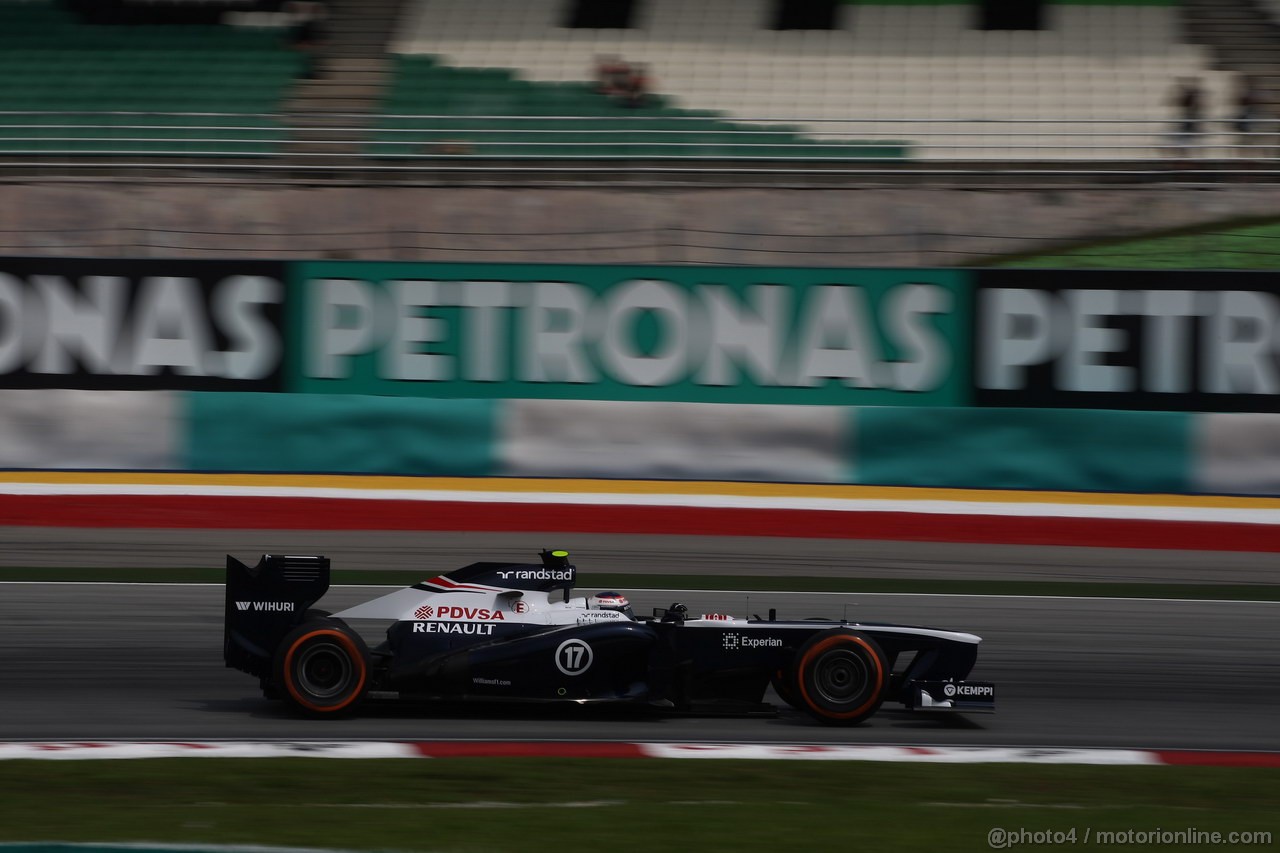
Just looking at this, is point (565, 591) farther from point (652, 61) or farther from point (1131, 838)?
point (652, 61)

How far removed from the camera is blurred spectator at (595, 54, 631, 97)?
19297 millimetres

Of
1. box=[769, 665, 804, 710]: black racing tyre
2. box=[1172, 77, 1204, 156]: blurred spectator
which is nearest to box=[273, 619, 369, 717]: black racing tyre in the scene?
box=[769, 665, 804, 710]: black racing tyre

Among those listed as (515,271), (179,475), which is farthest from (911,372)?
(179,475)

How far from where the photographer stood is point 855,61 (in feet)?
→ 66.4

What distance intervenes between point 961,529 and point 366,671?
7020 millimetres

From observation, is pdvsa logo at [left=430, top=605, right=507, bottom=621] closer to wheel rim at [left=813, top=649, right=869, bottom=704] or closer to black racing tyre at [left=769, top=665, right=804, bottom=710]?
black racing tyre at [left=769, top=665, right=804, bottom=710]

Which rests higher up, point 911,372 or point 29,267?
point 29,267

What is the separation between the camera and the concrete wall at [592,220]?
50.7 ft

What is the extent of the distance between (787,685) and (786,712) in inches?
12.8

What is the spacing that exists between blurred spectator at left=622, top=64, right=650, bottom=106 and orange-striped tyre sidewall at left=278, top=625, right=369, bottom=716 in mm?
13209

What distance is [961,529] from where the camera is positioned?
12.7 metres

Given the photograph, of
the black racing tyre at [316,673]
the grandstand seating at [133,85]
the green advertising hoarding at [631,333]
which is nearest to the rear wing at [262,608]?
the black racing tyre at [316,673]

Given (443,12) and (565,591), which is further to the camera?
(443,12)

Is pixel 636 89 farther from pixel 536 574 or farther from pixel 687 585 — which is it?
pixel 536 574
